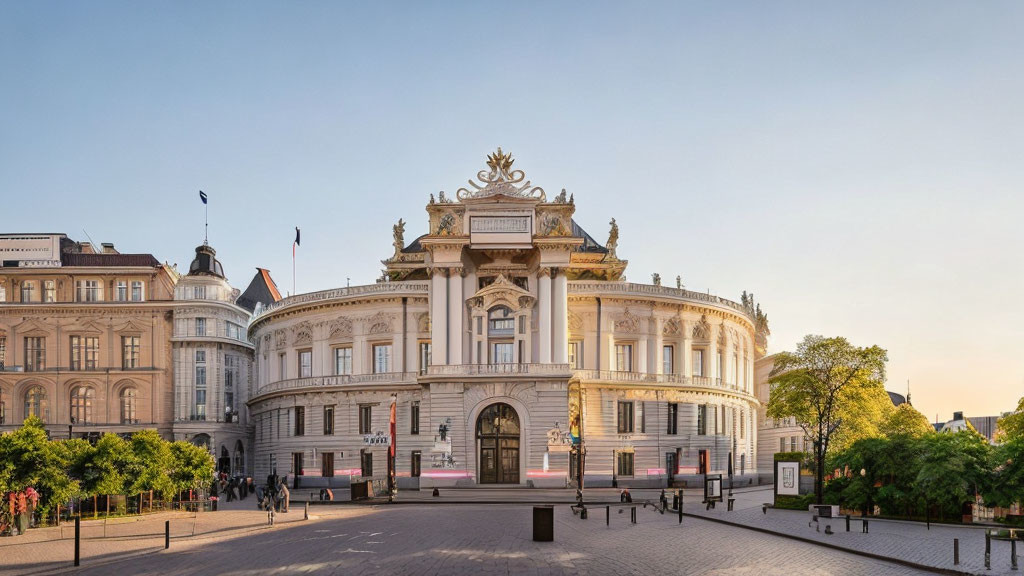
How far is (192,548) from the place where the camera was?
108 feet

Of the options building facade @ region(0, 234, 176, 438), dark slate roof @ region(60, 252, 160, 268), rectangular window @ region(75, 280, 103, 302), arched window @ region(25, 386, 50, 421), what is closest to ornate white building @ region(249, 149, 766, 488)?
building facade @ region(0, 234, 176, 438)

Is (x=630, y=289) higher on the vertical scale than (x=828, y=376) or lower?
higher

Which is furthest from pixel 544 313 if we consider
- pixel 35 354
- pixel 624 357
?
pixel 35 354

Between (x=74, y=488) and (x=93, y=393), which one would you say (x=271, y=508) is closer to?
(x=74, y=488)

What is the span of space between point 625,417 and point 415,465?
16247 mm

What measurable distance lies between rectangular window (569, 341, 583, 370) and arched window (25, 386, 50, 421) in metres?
47.0

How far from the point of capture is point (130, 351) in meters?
90.5

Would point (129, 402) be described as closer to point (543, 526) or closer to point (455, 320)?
point (455, 320)

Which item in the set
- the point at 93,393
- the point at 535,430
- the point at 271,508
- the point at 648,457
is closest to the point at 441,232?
the point at 535,430

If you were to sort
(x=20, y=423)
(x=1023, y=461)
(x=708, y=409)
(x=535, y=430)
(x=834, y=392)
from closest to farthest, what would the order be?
(x=1023, y=461)
(x=834, y=392)
(x=535, y=430)
(x=708, y=409)
(x=20, y=423)

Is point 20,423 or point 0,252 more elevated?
point 0,252

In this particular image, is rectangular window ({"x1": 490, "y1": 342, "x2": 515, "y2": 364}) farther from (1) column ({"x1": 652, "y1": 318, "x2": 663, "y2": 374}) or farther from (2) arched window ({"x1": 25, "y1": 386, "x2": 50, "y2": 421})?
(2) arched window ({"x1": 25, "y1": 386, "x2": 50, "y2": 421})

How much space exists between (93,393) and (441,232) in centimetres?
3910

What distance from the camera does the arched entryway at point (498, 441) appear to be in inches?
2763
